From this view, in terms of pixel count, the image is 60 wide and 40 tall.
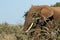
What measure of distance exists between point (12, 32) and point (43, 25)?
125cm

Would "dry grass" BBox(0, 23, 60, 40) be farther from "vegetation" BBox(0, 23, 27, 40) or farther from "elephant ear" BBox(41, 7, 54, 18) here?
"elephant ear" BBox(41, 7, 54, 18)

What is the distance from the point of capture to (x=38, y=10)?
13844mm

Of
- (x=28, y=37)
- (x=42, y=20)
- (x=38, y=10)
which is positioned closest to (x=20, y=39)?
(x=28, y=37)

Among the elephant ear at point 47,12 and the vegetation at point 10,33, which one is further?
the elephant ear at point 47,12

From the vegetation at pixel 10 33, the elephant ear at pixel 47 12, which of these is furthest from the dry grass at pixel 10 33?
the elephant ear at pixel 47 12

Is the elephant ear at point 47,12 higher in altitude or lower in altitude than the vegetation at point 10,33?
higher

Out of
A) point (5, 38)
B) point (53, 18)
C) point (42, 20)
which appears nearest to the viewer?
point (5, 38)

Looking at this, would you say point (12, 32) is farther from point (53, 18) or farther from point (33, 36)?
point (53, 18)

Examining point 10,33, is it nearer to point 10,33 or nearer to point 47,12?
point 10,33

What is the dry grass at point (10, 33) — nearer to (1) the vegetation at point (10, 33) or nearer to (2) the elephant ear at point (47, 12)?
(1) the vegetation at point (10, 33)

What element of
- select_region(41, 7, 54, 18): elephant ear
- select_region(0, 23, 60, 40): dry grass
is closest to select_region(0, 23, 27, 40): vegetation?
select_region(0, 23, 60, 40): dry grass

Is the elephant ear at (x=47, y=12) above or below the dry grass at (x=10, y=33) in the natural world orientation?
above

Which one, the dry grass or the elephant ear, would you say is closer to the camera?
the dry grass

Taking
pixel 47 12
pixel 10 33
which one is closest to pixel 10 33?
pixel 10 33
